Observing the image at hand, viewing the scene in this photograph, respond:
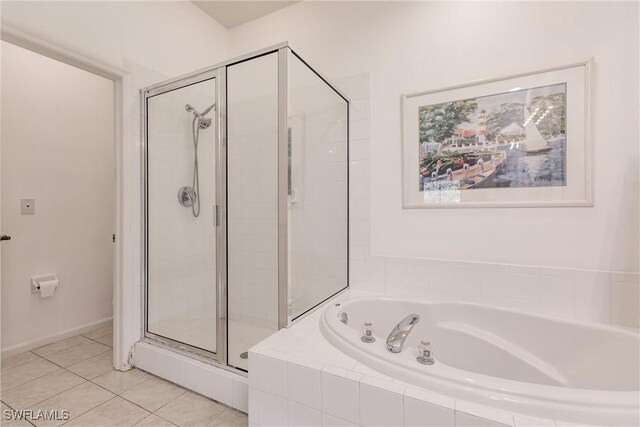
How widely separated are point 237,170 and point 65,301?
2.01 m

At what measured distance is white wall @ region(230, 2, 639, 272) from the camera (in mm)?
1533

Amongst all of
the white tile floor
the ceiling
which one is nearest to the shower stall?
the white tile floor

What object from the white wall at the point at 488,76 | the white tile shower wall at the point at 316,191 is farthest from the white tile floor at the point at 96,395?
the white wall at the point at 488,76

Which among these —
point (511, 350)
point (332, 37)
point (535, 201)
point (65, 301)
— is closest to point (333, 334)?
point (511, 350)

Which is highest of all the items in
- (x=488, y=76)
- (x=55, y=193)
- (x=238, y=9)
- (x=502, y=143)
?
(x=238, y=9)

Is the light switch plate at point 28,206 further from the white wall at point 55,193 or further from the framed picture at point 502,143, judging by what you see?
the framed picture at point 502,143

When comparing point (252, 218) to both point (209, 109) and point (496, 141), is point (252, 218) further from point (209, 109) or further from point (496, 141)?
point (496, 141)

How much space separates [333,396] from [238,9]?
284 centimetres

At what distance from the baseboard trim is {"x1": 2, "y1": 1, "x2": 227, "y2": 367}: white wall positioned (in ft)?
2.93

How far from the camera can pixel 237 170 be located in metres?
1.79

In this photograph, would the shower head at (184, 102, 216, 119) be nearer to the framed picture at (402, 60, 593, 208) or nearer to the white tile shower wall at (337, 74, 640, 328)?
the white tile shower wall at (337, 74, 640, 328)

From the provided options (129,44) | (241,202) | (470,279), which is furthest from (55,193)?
(470,279)

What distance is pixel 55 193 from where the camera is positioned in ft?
8.04

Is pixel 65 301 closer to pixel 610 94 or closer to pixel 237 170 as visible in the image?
pixel 237 170
